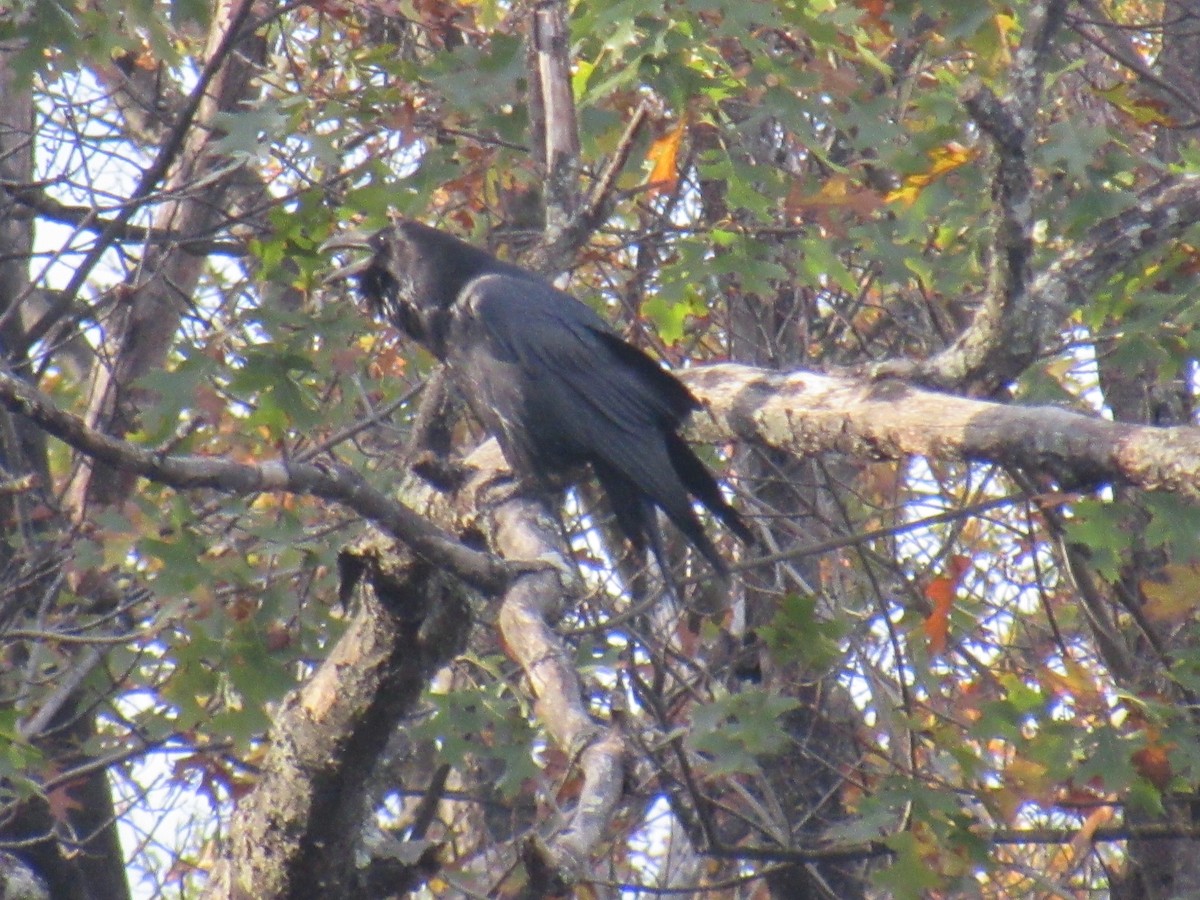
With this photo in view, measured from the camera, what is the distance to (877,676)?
544cm

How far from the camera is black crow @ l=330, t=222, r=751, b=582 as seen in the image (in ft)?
15.3

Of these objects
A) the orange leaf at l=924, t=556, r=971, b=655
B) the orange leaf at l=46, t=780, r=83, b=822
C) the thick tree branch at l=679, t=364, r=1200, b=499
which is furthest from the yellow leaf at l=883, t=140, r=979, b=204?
the orange leaf at l=46, t=780, r=83, b=822

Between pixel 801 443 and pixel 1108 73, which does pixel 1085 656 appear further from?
pixel 801 443

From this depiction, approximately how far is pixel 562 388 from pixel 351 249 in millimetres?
928

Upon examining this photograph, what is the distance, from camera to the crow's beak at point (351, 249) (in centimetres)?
514

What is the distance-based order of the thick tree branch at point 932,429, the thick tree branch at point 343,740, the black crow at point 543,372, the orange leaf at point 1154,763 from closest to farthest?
the thick tree branch at point 932,429, the thick tree branch at point 343,740, the orange leaf at point 1154,763, the black crow at point 543,372

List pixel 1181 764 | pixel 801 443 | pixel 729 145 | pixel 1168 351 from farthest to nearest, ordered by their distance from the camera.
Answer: pixel 729 145 → pixel 1168 351 → pixel 1181 764 → pixel 801 443

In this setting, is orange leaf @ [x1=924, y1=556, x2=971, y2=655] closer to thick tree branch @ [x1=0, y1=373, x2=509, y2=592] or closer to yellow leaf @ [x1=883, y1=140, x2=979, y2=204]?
yellow leaf @ [x1=883, y1=140, x2=979, y2=204]

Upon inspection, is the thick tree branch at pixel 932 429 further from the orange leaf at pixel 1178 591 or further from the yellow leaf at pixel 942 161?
the orange leaf at pixel 1178 591

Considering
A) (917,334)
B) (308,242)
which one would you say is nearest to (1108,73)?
(917,334)

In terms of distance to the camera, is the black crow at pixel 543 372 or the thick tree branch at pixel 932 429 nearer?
the thick tree branch at pixel 932 429

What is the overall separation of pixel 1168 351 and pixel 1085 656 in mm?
2383

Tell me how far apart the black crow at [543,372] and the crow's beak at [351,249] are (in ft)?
0.05

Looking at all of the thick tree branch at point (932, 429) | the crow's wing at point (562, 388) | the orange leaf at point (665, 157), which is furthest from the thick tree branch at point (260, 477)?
the orange leaf at point (665, 157)
